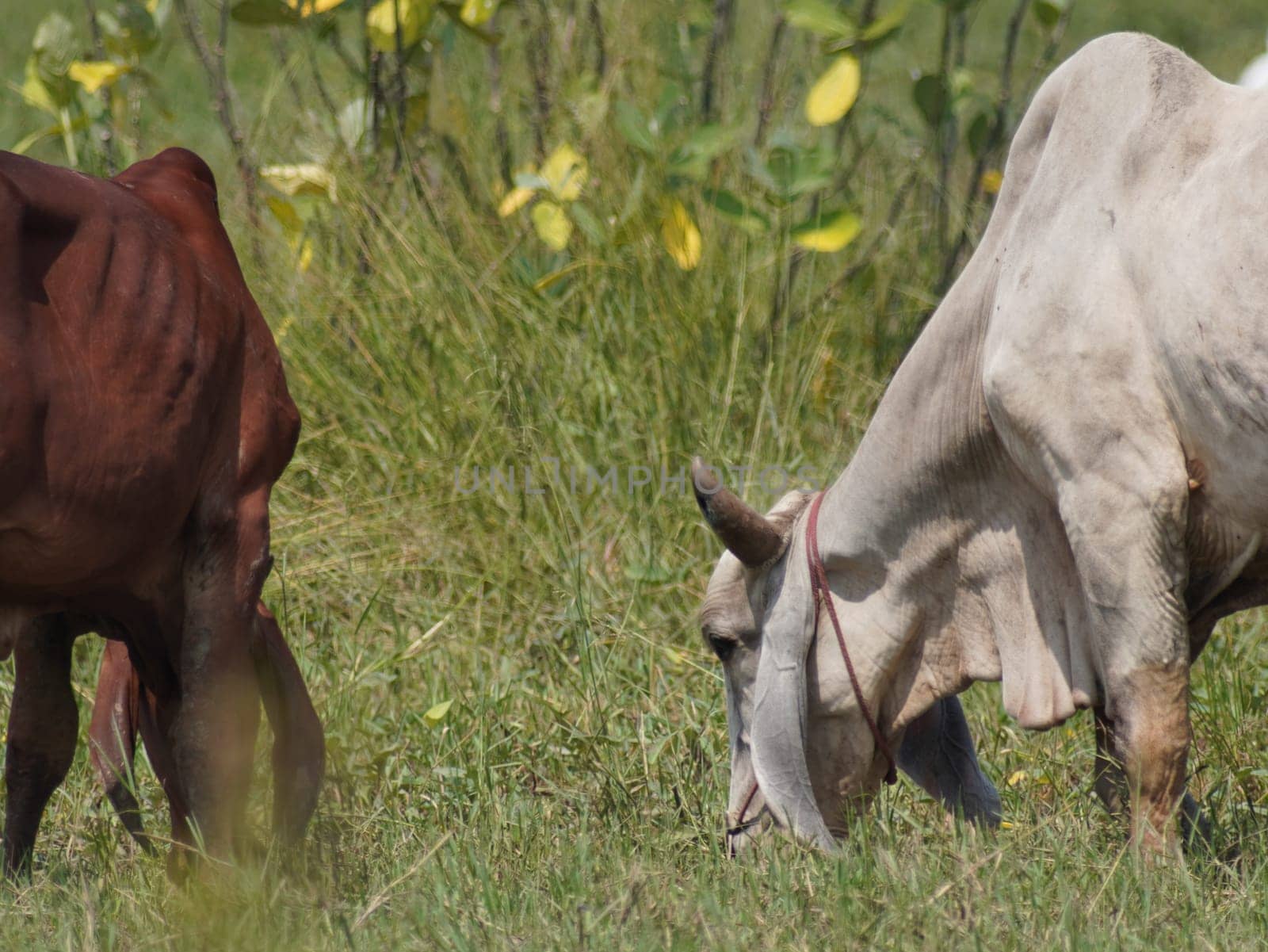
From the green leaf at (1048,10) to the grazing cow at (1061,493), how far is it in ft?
6.30

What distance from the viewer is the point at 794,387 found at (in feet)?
16.9

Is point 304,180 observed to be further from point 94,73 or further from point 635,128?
point 635,128

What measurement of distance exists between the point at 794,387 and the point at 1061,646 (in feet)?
7.10

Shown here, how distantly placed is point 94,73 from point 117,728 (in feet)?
8.63

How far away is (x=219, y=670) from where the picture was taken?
266 centimetres

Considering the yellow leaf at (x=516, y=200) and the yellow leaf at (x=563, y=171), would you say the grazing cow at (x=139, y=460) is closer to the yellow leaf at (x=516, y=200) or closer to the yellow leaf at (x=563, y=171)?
the yellow leaf at (x=563, y=171)

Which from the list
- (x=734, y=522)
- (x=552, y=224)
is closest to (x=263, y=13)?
(x=552, y=224)

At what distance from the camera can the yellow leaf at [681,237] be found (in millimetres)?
5078

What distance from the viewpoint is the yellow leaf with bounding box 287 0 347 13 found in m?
4.90

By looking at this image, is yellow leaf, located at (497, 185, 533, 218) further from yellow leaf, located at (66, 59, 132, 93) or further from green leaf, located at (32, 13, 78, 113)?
green leaf, located at (32, 13, 78, 113)

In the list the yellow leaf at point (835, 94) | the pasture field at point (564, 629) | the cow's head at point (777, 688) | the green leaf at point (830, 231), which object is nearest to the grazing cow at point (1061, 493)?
the cow's head at point (777, 688)

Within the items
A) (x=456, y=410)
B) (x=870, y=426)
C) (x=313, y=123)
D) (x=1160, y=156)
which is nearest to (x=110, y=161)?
(x=313, y=123)

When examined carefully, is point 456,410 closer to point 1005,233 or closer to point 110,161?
point 110,161

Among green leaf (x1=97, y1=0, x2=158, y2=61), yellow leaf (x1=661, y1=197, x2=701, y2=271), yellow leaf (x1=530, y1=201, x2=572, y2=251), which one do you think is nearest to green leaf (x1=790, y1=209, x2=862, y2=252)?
yellow leaf (x1=661, y1=197, x2=701, y2=271)
